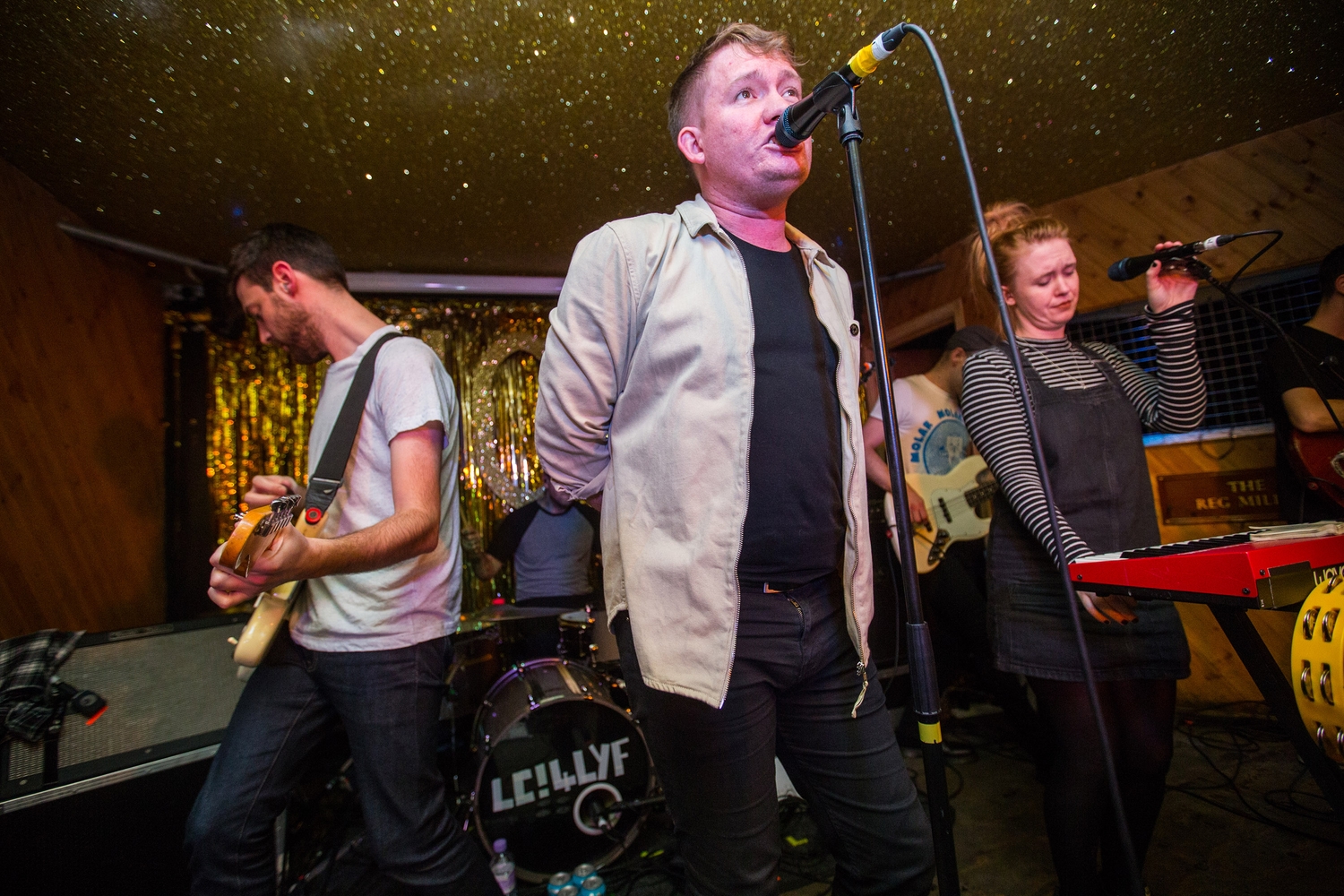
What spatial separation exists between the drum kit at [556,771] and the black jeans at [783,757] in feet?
4.50

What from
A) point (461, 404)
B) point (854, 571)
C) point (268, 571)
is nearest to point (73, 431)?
point (461, 404)

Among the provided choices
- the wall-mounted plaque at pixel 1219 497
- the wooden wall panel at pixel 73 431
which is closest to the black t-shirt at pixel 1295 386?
the wall-mounted plaque at pixel 1219 497

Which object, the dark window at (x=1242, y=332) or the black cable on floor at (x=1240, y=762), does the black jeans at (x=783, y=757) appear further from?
the dark window at (x=1242, y=332)

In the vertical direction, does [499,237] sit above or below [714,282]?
above

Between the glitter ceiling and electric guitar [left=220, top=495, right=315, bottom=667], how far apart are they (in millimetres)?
2109

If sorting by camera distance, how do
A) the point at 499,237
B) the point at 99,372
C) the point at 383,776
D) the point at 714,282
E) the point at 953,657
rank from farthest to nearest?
the point at 499,237
the point at 99,372
the point at 953,657
the point at 383,776
the point at 714,282

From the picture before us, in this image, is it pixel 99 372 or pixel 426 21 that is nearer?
pixel 426 21

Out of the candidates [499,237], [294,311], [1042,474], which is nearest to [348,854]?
[294,311]

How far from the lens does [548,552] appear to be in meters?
3.73

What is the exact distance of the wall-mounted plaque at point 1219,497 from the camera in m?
3.41

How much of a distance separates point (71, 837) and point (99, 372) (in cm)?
291

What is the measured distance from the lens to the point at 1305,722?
1.02m

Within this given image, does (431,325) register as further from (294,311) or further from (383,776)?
(383,776)

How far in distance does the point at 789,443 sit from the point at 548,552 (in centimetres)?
280
